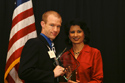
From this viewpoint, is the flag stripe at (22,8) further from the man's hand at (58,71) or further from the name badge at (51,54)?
the man's hand at (58,71)

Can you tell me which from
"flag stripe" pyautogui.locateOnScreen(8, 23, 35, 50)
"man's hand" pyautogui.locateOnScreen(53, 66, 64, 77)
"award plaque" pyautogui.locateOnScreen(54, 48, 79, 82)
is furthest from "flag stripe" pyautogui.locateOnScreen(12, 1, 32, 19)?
"man's hand" pyautogui.locateOnScreen(53, 66, 64, 77)

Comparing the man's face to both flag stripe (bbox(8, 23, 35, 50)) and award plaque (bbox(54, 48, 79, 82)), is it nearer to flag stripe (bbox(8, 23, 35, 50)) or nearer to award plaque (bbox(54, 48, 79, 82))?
award plaque (bbox(54, 48, 79, 82))

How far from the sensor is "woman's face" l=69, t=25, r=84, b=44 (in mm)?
2428

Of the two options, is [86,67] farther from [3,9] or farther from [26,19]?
[3,9]

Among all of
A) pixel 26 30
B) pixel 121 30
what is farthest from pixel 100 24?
pixel 26 30

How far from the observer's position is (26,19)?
2.72 m

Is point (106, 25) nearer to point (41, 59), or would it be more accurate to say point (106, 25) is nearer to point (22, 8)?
point (22, 8)

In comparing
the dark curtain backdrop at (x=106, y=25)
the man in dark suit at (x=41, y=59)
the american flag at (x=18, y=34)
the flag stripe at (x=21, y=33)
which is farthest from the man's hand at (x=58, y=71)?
the dark curtain backdrop at (x=106, y=25)

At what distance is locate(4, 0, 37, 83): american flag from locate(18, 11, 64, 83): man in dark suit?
0.97 m

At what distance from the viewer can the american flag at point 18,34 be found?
2.57 meters

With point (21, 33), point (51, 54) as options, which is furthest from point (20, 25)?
point (51, 54)

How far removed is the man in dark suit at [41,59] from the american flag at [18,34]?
0.97 meters

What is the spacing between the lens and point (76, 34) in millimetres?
2408

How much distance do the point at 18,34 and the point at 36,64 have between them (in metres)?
1.22
